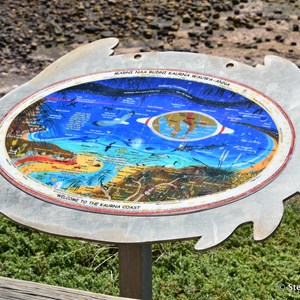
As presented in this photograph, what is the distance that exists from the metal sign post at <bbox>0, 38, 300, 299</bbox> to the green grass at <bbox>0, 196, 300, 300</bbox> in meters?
0.99

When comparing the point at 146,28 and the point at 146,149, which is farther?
the point at 146,28

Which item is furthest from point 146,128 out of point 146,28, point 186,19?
point 186,19

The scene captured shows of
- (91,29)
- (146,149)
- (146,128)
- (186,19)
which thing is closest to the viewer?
(146,149)

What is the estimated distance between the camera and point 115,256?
14.1 ft

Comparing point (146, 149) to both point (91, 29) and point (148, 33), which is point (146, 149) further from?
point (91, 29)

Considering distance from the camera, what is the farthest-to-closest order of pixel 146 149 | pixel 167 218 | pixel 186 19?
pixel 186 19 → pixel 146 149 → pixel 167 218

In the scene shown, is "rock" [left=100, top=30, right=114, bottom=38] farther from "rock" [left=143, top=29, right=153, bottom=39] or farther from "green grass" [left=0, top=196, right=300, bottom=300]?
"green grass" [left=0, top=196, right=300, bottom=300]

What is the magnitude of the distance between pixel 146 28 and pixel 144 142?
4.49 meters

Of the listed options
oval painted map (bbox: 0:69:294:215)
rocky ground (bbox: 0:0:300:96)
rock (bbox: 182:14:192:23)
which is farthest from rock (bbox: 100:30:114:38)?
oval painted map (bbox: 0:69:294:215)

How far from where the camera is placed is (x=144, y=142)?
3014mm

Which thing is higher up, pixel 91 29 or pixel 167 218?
pixel 167 218

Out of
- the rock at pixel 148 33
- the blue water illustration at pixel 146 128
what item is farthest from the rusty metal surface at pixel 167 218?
the rock at pixel 148 33

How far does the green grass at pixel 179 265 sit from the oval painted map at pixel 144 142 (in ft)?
3.60

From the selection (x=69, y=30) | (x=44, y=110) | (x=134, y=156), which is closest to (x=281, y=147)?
(x=134, y=156)
